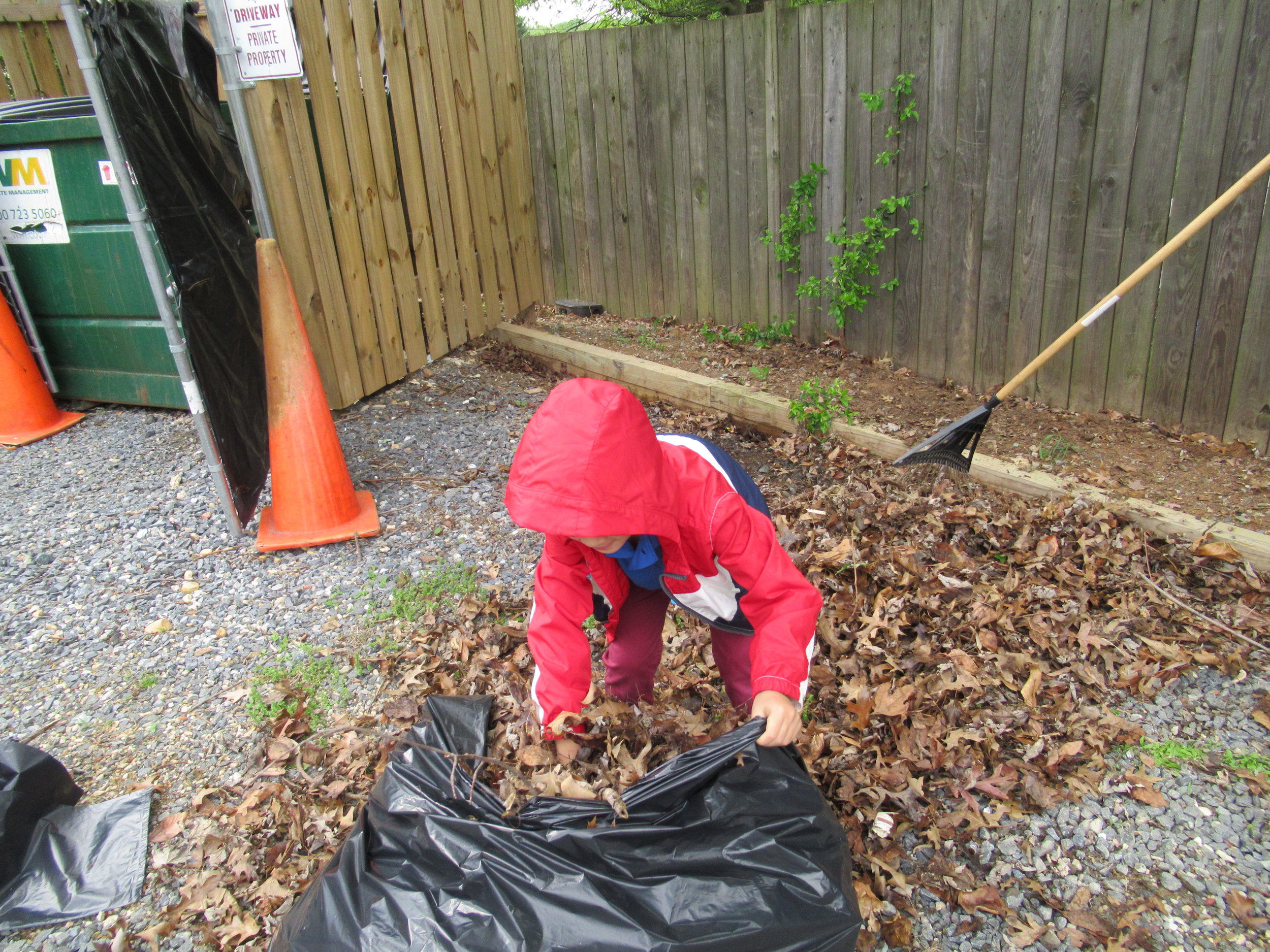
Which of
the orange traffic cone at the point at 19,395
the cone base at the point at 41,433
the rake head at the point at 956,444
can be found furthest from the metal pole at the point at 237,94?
the rake head at the point at 956,444

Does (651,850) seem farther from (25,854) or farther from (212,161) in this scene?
(212,161)

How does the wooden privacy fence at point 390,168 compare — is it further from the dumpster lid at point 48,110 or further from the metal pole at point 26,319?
the metal pole at point 26,319

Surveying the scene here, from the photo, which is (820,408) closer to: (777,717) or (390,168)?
(777,717)

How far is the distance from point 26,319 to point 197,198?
2453 mm

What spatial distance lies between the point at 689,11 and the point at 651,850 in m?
7.94

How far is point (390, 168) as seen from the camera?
5035 millimetres

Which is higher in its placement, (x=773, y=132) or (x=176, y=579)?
(x=773, y=132)

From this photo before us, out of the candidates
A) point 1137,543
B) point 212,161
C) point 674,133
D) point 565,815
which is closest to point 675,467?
point 565,815

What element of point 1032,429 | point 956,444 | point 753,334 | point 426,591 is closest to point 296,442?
point 426,591

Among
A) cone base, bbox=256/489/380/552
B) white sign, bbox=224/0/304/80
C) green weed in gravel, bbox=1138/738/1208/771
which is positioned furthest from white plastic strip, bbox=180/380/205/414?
green weed in gravel, bbox=1138/738/1208/771

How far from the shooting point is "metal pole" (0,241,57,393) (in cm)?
487

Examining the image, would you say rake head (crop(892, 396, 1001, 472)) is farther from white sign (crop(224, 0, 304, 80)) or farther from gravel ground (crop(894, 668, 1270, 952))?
white sign (crop(224, 0, 304, 80))

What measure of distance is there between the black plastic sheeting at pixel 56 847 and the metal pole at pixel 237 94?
2741 mm

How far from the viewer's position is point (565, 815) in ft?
5.43
